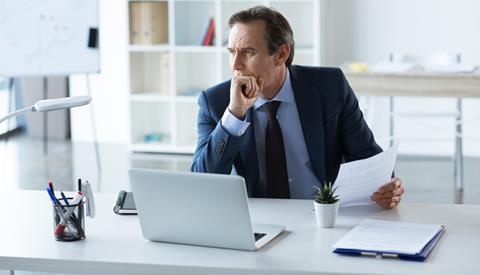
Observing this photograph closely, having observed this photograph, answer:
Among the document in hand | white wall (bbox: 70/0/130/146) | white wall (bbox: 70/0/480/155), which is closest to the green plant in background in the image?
the document in hand

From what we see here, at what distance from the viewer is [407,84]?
17.7ft

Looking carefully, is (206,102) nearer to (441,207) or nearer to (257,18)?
(257,18)

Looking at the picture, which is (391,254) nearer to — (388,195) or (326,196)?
(326,196)

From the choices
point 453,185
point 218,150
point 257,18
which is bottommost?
point 453,185

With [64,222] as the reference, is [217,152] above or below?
above

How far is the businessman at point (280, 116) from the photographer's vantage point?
287cm

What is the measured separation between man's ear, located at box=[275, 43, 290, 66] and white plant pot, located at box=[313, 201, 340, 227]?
68 centimetres

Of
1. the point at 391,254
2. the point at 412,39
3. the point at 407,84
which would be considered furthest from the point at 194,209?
the point at 412,39

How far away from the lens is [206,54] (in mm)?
7113

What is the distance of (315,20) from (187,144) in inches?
56.6

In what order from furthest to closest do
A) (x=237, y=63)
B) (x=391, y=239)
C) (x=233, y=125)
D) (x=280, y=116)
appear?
(x=280, y=116) < (x=237, y=63) < (x=233, y=125) < (x=391, y=239)

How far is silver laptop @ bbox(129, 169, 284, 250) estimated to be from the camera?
215 centimetres

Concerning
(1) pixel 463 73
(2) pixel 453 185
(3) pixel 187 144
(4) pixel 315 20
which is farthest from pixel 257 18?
(3) pixel 187 144

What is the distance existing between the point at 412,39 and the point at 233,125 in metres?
4.11
